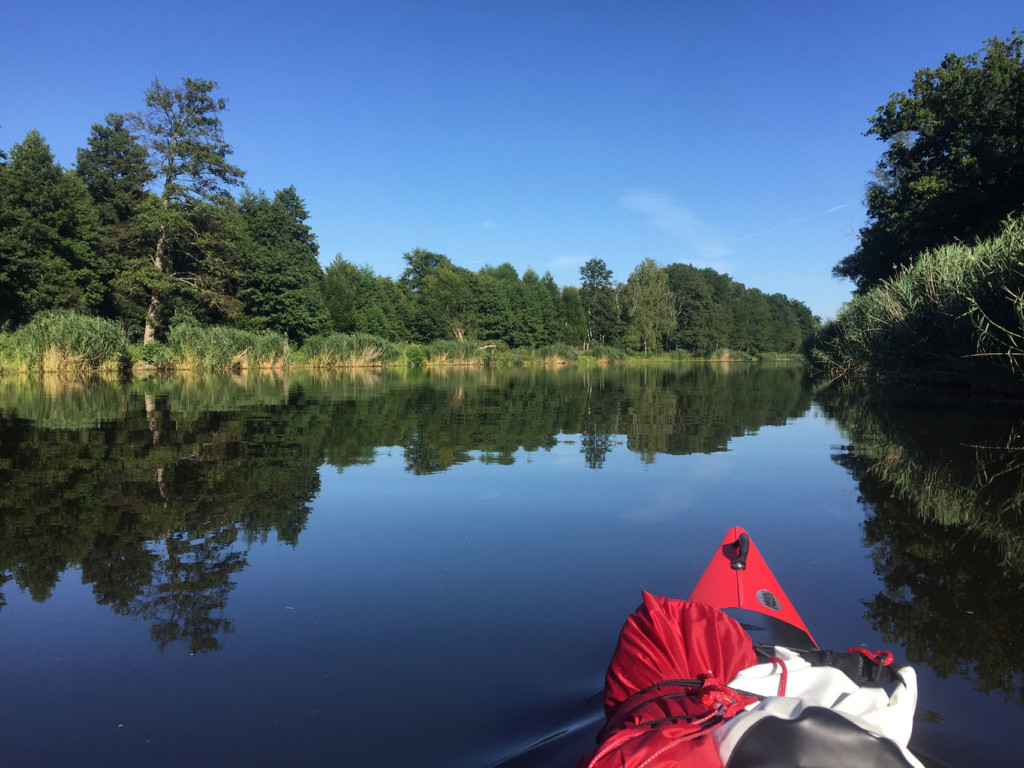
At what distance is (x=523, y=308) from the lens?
59906 millimetres

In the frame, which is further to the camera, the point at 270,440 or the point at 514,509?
the point at 270,440

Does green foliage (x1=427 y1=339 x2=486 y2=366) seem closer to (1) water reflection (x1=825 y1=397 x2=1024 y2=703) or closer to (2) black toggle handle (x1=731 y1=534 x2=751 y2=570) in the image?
(1) water reflection (x1=825 y1=397 x2=1024 y2=703)

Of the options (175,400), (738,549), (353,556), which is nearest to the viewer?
(738,549)

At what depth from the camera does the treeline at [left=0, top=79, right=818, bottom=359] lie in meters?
25.6

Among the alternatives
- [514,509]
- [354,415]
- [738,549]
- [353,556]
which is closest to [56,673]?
[353,556]

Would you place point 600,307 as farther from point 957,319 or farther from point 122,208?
point 957,319

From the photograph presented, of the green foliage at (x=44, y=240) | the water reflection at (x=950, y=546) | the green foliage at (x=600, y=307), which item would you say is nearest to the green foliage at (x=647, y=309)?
the green foliage at (x=600, y=307)

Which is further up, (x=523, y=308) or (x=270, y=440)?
(x=523, y=308)

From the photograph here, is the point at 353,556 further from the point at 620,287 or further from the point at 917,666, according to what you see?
the point at 620,287

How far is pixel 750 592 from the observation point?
218 centimetres

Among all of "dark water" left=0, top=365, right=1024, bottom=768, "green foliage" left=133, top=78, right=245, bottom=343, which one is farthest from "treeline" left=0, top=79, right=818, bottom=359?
"dark water" left=0, top=365, right=1024, bottom=768

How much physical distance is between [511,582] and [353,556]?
100 centimetres

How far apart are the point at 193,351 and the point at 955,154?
97.2 feet

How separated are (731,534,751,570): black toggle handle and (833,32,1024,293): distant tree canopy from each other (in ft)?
58.8
